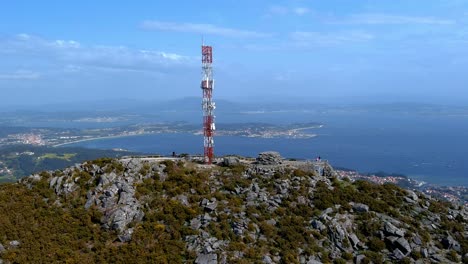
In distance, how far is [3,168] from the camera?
13562cm

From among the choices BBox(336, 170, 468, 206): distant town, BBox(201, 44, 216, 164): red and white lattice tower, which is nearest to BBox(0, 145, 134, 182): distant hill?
BBox(336, 170, 468, 206): distant town

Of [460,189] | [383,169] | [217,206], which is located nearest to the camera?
[217,206]

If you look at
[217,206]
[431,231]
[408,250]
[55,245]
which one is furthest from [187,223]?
[431,231]

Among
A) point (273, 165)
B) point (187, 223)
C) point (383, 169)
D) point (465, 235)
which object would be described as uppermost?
point (273, 165)

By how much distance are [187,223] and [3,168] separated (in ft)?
430

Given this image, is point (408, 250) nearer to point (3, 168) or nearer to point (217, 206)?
point (217, 206)

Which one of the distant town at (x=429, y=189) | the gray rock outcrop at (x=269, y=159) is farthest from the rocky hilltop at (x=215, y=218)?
the distant town at (x=429, y=189)

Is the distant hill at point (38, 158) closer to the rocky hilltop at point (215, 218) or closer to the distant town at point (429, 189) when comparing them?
the distant town at point (429, 189)

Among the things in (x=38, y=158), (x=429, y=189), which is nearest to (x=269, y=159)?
(x=429, y=189)

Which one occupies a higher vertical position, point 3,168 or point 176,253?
point 176,253

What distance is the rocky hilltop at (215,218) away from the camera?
25109 millimetres

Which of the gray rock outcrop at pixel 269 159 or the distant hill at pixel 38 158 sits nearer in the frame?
the gray rock outcrop at pixel 269 159

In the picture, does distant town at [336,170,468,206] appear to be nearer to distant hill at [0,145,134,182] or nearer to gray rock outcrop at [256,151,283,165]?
gray rock outcrop at [256,151,283,165]

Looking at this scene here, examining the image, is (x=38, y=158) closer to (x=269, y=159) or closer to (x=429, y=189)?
(x=429, y=189)
